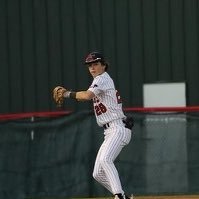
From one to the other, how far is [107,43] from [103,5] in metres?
0.74

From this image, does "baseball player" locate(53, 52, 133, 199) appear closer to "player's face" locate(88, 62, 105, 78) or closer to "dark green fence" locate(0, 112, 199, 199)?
"player's face" locate(88, 62, 105, 78)

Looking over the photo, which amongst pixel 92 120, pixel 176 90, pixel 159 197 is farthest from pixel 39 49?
pixel 159 197

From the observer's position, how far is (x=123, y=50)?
596 inches

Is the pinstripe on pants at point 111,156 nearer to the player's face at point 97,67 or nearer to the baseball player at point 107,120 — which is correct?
the baseball player at point 107,120

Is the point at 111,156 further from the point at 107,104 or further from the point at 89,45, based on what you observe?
the point at 89,45

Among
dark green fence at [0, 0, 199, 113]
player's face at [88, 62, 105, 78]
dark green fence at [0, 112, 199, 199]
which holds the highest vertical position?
dark green fence at [0, 0, 199, 113]

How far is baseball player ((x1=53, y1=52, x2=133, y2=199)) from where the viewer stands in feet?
27.8

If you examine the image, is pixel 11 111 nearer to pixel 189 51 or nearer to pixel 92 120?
pixel 189 51

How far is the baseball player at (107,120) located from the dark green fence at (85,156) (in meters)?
1.92

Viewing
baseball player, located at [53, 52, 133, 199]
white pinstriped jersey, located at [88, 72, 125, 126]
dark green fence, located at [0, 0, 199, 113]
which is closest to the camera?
baseball player, located at [53, 52, 133, 199]

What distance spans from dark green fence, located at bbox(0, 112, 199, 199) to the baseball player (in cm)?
192

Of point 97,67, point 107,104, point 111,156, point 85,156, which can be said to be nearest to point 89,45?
point 85,156

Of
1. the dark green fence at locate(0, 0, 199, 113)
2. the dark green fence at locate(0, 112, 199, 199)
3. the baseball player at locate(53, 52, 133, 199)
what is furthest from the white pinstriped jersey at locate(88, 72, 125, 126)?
the dark green fence at locate(0, 0, 199, 113)

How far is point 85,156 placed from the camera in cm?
1078
